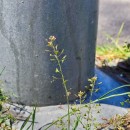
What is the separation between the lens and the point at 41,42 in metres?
2.27

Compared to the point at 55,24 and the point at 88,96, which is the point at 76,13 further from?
the point at 88,96

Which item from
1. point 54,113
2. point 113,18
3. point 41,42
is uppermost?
point 41,42

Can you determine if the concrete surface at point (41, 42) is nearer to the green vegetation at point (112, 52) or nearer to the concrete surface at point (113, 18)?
the green vegetation at point (112, 52)

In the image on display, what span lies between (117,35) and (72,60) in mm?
1714

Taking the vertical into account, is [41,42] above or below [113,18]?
above

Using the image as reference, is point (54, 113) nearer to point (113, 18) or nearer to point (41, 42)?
point (41, 42)

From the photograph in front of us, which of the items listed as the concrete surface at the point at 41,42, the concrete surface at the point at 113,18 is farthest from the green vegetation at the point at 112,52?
the concrete surface at the point at 41,42

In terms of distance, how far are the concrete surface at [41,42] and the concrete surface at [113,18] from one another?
150 cm

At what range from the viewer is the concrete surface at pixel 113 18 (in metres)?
4.11

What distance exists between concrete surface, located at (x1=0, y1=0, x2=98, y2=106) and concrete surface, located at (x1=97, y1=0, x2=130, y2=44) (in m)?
1.50

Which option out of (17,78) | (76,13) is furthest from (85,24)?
(17,78)

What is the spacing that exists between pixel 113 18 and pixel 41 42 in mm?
2329

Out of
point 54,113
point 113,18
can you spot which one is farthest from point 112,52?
point 54,113

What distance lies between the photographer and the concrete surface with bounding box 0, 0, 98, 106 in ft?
7.28
